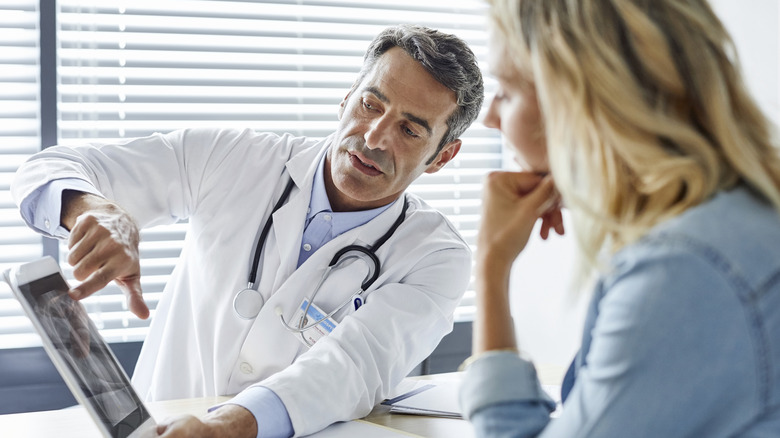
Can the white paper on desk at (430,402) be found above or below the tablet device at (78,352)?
below

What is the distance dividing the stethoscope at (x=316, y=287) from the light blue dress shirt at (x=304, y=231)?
0.10m

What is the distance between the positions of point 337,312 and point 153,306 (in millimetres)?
1268

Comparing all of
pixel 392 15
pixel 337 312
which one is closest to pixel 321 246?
pixel 337 312

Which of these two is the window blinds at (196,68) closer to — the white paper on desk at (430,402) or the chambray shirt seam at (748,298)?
the white paper on desk at (430,402)

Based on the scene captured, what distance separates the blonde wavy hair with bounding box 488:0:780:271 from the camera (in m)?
0.73

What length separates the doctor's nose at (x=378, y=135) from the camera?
171cm

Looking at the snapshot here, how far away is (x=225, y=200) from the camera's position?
1772mm

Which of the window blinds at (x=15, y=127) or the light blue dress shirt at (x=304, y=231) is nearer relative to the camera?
the light blue dress shirt at (x=304, y=231)


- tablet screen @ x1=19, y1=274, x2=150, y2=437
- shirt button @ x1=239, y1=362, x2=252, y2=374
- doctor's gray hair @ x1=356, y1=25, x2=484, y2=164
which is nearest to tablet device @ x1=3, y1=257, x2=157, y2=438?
tablet screen @ x1=19, y1=274, x2=150, y2=437

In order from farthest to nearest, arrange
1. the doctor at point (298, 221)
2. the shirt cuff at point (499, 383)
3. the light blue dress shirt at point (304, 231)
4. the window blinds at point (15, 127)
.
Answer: the window blinds at point (15, 127) < the doctor at point (298, 221) < the light blue dress shirt at point (304, 231) < the shirt cuff at point (499, 383)

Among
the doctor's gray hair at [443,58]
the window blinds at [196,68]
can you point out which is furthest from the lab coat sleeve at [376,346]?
the window blinds at [196,68]

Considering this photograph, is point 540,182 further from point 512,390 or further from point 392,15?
point 392,15

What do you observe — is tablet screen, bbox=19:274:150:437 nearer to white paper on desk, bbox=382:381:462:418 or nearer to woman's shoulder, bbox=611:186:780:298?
white paper on desk, bbox=382:381:462:418

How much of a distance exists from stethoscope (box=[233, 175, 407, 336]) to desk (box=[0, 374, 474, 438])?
8.7 inches
